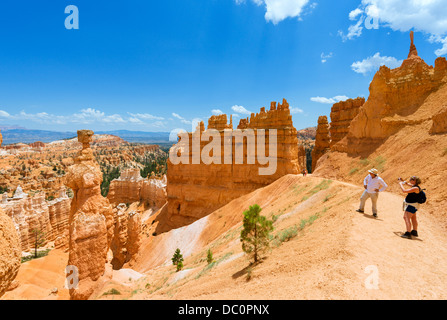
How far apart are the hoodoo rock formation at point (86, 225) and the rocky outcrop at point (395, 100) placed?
22.0 meters

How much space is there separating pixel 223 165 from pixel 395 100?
66.2 feet

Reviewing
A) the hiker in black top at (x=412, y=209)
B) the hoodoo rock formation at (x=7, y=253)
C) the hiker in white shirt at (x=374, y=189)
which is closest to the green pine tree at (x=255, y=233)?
the hiker in white shirt at (x=374, y=189)

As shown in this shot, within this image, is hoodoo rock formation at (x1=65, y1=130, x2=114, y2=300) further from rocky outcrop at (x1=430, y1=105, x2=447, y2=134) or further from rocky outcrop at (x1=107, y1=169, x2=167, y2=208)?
rocky outcrop at (x1=107, y1=169, x2=167, y2=208)

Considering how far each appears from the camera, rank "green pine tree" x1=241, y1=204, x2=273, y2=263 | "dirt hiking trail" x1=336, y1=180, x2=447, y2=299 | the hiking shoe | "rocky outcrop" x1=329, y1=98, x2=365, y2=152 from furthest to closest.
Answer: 1. "rocky outcrop" x1=329, y1=98, x2=365, y2=152
2. "green pine tree" x1=241, y1=204, x2=273, y2=263
3. the hiking shoe
4. "dirt hiking trail" x1=336, y1=180, x2=447, y2=299

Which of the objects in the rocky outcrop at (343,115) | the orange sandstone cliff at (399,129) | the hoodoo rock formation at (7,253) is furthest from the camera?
the rocky outcrop at (343,115)

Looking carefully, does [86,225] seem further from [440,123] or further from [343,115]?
[343,115]

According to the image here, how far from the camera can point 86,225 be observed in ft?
45.3

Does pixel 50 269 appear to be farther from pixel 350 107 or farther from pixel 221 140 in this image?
pixel 350 107

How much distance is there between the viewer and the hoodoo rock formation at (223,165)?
1073 inches

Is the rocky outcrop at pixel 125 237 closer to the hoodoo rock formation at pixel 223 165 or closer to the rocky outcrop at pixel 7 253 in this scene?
the hoodoo rock formation at pixel 223 165

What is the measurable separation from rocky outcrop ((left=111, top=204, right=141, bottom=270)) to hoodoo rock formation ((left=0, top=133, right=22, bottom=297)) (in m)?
22.3

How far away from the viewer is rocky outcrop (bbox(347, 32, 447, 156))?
18.0 meters

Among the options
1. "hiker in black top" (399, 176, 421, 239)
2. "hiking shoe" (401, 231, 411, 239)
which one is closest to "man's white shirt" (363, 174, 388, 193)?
"hiker in black top" (399, 176, 421, 239)
